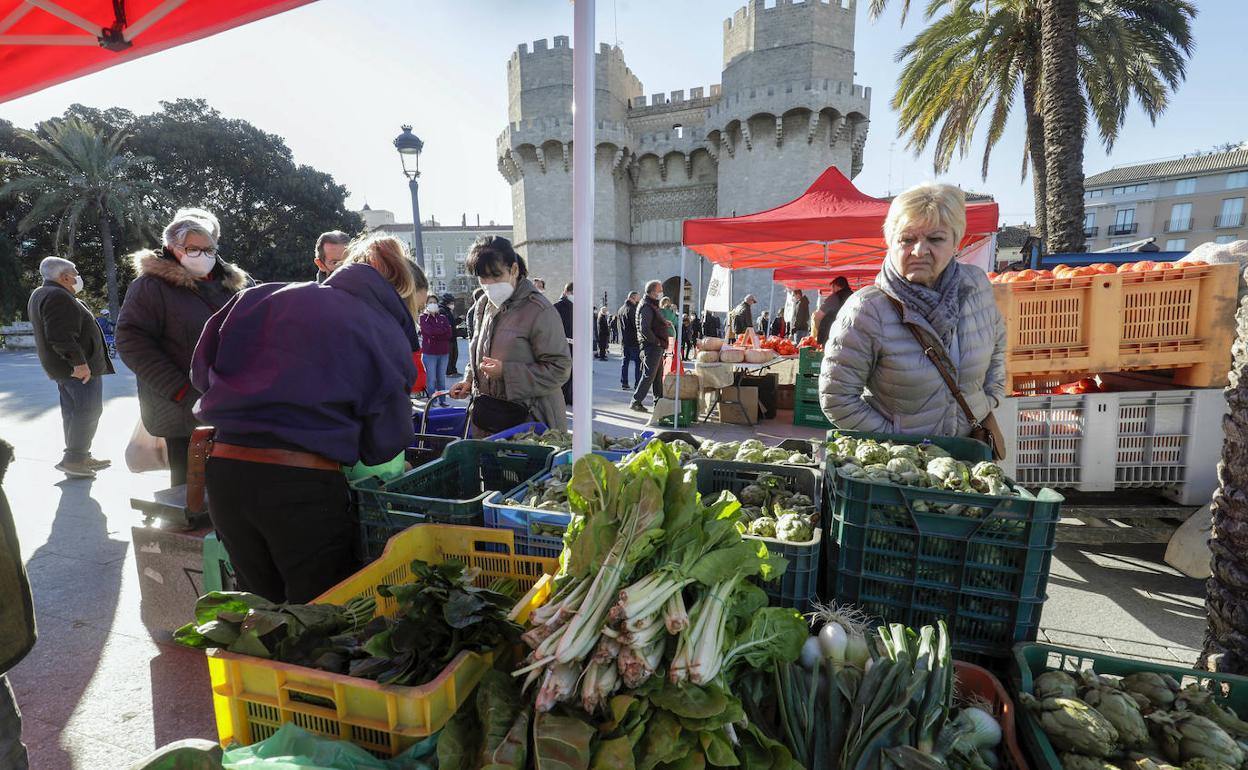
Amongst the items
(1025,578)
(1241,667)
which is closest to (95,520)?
(1025,578)

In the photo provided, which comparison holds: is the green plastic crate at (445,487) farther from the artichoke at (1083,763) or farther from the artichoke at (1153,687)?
the artichoke at (1153,687)

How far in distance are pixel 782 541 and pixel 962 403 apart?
1.26 m

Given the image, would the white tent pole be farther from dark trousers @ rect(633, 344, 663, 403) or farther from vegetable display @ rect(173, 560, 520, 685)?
dark trousers @ rect(633, 344, 663, 403)

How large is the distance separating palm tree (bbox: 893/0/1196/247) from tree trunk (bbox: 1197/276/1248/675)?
11220mm

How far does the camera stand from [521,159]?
3231 centimetres

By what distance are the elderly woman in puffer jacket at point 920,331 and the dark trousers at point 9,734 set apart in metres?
2.72

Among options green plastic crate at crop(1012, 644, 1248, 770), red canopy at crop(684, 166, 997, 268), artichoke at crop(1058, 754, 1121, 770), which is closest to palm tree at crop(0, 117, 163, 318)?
red canopy at crop(684, 166, 997, 268)

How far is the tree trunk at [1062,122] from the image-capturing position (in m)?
8.31

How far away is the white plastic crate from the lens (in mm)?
3723

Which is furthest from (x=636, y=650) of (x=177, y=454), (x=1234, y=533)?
(x=177, y=454)

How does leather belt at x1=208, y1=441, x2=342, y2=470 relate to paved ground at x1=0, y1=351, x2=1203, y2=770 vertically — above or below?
above

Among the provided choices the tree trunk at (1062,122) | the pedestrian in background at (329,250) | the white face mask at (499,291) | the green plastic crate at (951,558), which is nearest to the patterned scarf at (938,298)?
the green plastic crate at (951,558)

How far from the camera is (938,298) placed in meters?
Answer: 2.34

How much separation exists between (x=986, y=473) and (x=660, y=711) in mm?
1279
